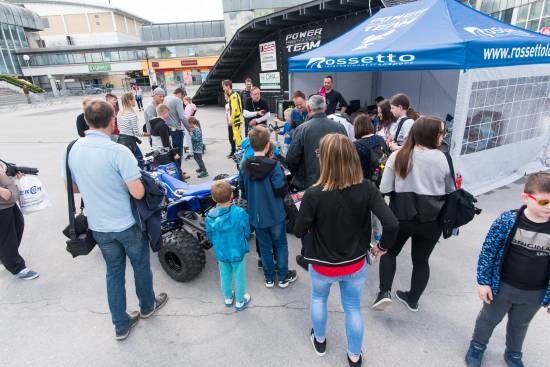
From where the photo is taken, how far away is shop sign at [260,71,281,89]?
1302cm

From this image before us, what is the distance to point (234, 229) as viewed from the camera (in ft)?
8.41

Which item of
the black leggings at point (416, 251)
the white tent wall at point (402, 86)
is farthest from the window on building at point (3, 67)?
the black leggings at point (416, 251)

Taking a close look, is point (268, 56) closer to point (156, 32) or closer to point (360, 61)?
point (360, 61)

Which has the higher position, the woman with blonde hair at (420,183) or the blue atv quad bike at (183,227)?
the woman with blonde hair at (420,183)

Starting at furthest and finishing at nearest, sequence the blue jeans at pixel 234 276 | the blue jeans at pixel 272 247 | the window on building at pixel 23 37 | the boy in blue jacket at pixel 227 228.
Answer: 1. the window on building at pixel 23 37
2. the blue jeans at pixel 272 247
3. the blue jeans at pixel 234 276
4. the boy in blue jacket at pixel 227 228

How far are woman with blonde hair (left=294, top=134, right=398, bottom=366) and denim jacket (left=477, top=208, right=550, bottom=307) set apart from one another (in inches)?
22.2

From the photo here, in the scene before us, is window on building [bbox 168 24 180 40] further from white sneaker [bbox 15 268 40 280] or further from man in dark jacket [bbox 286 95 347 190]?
man in dark jacket [bbox 286 95 347 190]

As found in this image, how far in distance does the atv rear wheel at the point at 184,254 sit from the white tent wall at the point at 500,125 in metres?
3.88

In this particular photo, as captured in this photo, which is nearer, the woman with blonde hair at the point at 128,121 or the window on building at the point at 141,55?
the woman with blonde hair at the point at 128,121

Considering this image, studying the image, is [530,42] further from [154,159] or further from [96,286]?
[96,286]

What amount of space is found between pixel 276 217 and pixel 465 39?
11.4ft

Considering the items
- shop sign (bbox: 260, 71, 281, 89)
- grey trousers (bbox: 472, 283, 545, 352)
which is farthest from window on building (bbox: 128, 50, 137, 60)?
grey trousers (bbox: 472, 283, 545, 352)

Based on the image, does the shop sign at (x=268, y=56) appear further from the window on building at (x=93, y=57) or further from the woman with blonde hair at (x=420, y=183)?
the window on building at (x=93, y=57)

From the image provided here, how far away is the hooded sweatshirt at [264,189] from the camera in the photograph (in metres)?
2.60
